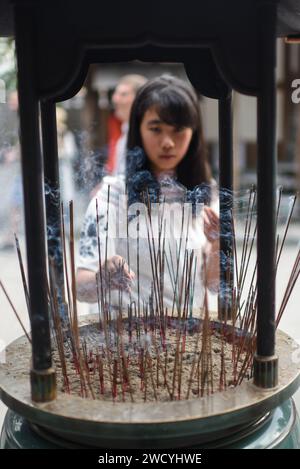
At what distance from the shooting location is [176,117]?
1.42 m

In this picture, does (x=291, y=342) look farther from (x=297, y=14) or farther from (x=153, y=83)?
(x=153, y=83)

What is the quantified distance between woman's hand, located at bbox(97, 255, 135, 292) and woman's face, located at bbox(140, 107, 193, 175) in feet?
1.06

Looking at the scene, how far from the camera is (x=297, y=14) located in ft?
3.37

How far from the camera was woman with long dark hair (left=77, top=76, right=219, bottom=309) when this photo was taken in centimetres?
128

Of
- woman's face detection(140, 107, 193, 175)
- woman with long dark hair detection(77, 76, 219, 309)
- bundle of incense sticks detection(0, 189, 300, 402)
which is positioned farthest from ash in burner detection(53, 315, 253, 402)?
woman's face detection(140, 107, 193, 175)

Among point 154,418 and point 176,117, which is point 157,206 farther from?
point 154,418

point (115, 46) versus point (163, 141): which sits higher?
point (115, 46)

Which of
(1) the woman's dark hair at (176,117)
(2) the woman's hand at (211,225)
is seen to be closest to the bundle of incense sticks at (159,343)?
(2) the woman's hand at (211,225)

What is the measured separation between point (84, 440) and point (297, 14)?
841mm

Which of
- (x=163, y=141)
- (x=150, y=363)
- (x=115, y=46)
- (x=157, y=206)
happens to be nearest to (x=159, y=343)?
(x=150, y=363)

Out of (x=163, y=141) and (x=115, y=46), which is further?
(x=163, y=141)

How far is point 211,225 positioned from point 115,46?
56cm

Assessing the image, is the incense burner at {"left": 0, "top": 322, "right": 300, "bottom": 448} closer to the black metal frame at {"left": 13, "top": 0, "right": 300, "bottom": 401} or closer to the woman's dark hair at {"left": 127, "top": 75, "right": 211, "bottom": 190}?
the black metal frame at {"left": 13, "top": 0, "right": 300, "bottom": 401}

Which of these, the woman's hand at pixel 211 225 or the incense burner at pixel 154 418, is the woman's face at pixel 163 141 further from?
the incense burner at pixel 154 418
